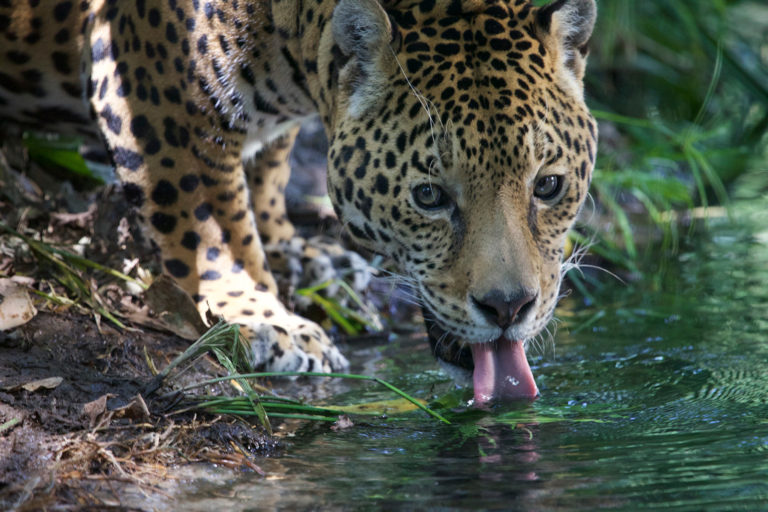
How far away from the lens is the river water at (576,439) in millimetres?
3295

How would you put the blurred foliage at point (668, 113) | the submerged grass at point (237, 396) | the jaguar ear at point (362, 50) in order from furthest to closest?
the blurred foliage at point (668, 113) < the jaguar ear at point (362, 50) < the submerged grass at point (237, 396)

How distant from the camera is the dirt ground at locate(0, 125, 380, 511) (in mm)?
3438

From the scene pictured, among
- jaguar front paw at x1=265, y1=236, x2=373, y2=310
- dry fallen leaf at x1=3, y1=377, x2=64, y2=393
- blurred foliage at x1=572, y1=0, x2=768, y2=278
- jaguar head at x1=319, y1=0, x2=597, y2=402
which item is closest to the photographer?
dry fallen leaf at x1=3, y1=377, x2=64, y2=393

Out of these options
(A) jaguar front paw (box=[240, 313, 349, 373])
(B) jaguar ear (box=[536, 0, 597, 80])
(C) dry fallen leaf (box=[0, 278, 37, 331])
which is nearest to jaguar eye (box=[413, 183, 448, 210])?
(B) jaguar ear (box=[536, 0, 597, 80])

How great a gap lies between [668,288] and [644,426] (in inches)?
118

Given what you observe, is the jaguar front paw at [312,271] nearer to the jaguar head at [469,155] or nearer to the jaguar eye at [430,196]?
the jaguar head at [469,155]

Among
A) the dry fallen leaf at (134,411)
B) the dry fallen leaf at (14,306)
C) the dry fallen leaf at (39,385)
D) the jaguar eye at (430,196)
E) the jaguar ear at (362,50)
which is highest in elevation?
the jaguar ear at (362,50)

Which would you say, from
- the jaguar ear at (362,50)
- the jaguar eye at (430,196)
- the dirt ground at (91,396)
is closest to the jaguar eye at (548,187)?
the jaguar eye at (430,196)

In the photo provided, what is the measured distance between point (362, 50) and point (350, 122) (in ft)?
1.06

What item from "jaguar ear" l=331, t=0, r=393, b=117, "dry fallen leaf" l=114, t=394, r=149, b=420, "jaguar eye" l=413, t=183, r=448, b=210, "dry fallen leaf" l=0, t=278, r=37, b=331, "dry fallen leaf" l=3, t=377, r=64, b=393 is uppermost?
"jaguar ear" l=331, t=0, r=393, b=117

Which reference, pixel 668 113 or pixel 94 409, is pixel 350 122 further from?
pixel 668 113

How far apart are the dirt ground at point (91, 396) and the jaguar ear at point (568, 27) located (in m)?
2.12

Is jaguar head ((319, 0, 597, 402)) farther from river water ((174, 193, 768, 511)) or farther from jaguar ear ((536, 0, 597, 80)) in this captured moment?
river water ((174, 193, 768, 511))

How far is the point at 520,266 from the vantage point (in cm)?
410
